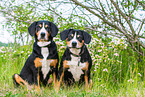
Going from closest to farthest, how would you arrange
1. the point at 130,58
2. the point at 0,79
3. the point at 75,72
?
1. the point at 75,72
2. the point at 0,79
3. the point at 130,58

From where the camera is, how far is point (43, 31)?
416 cm

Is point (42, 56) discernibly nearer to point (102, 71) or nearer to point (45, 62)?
point (45, 62)

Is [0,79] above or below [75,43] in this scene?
below

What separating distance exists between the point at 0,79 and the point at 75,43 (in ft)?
7.94

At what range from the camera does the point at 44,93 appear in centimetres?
402

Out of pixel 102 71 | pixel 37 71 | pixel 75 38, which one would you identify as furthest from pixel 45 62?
pixel 102 71

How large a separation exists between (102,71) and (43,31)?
2.32m

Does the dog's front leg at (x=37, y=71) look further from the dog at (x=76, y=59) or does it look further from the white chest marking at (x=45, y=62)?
the dog at (x=76, y=59)

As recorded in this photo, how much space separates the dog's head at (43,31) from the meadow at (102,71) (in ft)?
3.52

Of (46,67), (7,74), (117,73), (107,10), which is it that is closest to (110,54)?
(117,73)

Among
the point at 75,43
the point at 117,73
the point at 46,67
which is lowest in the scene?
the point at 117,73

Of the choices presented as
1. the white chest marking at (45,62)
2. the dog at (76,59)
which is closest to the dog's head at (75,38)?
the dog at (76,59)

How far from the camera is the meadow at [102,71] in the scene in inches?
174

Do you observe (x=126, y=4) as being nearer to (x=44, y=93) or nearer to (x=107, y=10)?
(x=107, y=10)
